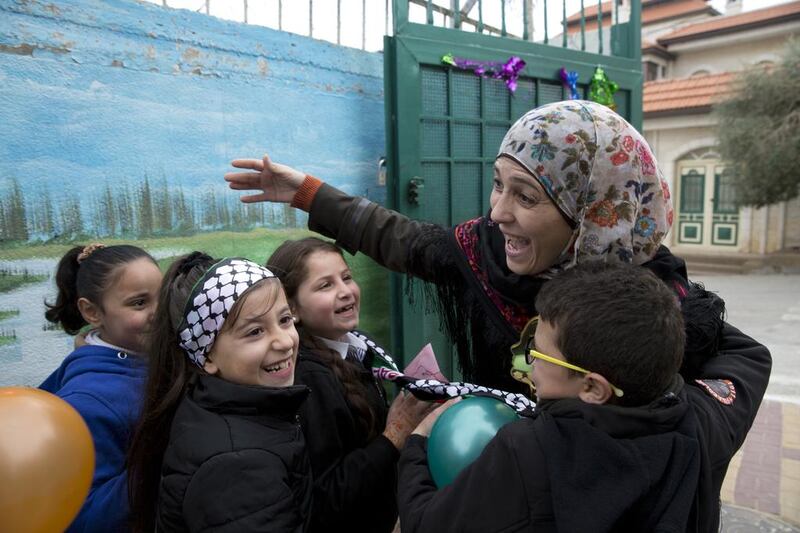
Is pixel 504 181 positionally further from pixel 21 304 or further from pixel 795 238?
pixel 795 238

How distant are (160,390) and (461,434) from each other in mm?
744

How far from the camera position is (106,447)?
5.26ft

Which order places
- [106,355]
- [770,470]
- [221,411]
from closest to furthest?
[221,411] < [106,355] < [770,470]

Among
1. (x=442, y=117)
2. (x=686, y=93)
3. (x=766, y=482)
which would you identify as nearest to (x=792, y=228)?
(x=686, y=93)

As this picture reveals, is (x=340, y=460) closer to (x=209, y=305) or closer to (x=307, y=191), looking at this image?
(x=209, y=305)

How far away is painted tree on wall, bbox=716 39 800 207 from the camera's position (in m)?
12.5

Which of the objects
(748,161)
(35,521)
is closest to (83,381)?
(35,521)

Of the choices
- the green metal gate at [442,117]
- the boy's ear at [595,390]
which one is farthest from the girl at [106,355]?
the green metal gate at [442,117]

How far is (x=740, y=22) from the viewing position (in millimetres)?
16953

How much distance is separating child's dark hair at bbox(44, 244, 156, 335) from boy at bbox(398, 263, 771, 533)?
44.3 inches

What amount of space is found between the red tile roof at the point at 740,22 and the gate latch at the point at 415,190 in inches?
665

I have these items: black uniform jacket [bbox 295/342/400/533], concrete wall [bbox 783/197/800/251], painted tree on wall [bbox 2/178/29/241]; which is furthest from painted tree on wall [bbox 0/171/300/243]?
concrete wall [bbox 783/197/800/251]

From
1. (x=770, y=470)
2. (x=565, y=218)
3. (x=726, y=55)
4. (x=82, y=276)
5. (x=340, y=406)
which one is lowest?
(x=770, y=470)

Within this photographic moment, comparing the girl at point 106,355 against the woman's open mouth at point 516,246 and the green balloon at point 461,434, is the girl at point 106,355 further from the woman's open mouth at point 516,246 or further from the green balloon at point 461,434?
the woman's open mouth at point 516,246
